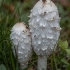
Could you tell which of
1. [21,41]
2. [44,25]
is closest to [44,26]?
[44,25]

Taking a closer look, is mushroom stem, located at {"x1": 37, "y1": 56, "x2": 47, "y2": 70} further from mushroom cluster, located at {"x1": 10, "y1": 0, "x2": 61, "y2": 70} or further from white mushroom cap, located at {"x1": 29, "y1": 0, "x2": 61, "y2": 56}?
white mushroom cap, located at {"x1": 29, "y1": 0, "x2": 61, "y2": 56}

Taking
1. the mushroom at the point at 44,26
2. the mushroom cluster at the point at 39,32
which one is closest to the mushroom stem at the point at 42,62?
the mushroom cluster at the point at 39,32

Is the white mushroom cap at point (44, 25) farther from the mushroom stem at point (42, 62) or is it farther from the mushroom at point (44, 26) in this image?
the mushroom stem at point (42, 62)

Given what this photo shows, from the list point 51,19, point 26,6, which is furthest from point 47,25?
point 26,6

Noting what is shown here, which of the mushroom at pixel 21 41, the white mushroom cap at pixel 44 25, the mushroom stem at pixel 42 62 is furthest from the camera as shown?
the mushroom stem at pixel 42 62

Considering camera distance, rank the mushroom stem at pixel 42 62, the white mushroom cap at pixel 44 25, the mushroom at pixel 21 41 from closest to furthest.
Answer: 1. the white mushroom cap at pixel 44 25
2. the mushroom at pixel 21 41
3. the mushroom stem at pixel 42 62

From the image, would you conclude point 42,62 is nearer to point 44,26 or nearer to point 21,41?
point 21,41

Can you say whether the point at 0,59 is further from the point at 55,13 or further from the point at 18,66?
the point at 55,13
